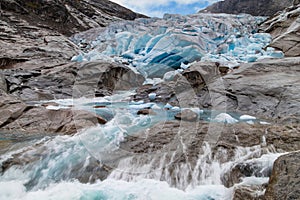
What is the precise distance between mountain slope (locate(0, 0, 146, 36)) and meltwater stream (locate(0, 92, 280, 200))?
794 inches

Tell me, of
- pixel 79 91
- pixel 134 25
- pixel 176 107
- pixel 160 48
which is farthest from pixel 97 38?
pixel 176 107

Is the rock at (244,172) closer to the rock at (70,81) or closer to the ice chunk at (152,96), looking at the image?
the ice chunk at (152,96)

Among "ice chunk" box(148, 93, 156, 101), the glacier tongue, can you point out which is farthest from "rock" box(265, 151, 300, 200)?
the glacier tongue

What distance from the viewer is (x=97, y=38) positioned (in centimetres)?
1888

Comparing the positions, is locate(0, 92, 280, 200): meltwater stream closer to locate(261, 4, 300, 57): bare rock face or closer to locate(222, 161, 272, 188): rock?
locate(222, 161, 272, 188): rock

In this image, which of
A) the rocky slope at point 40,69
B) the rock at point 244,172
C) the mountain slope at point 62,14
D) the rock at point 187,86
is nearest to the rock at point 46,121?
the rocky slope at point 40,69

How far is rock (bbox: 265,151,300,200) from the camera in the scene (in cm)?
160

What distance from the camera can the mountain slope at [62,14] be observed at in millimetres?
20922

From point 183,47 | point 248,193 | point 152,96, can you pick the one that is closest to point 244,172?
point 248,193

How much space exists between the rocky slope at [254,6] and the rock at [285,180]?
119 ft

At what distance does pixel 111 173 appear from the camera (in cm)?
271

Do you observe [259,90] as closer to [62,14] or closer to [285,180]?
[285,180]

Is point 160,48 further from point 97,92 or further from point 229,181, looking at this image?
point 229,181

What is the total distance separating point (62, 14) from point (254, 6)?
92.6ft
